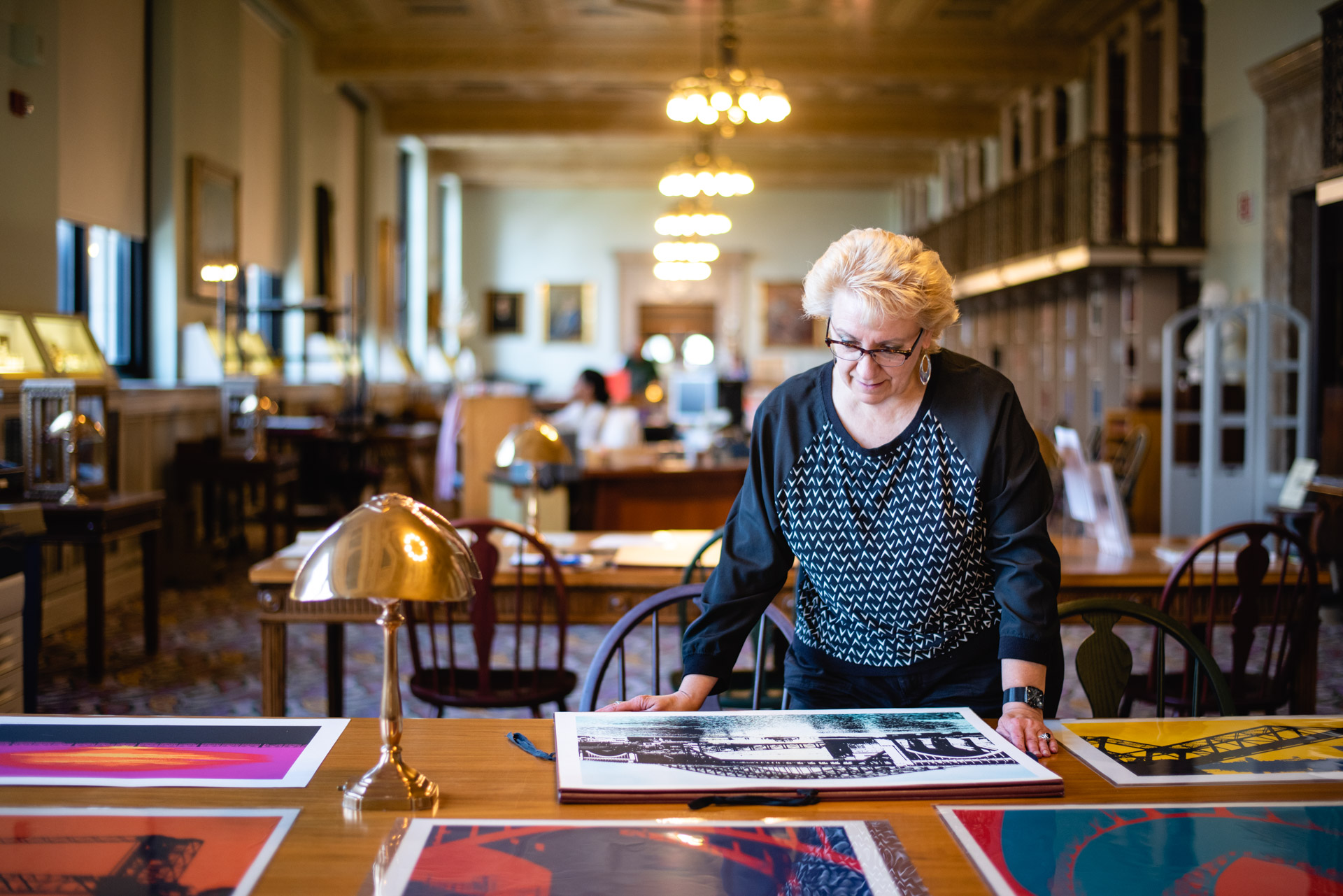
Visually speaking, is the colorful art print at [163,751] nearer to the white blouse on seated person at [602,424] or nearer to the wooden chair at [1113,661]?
the wooden chair at [1113,661]

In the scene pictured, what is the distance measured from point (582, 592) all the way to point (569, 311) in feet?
57.7

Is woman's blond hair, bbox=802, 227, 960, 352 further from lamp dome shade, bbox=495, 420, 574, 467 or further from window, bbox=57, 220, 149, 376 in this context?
window, bbox=57, 220, 149, 376

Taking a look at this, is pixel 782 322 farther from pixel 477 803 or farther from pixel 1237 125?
pixel 477 803

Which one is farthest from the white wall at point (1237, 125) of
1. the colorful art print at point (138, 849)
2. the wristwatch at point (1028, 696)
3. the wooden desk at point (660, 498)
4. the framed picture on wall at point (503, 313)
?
the framed picture on wall at point (503, 313)

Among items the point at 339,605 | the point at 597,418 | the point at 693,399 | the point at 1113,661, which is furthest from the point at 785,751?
the point at 693,399

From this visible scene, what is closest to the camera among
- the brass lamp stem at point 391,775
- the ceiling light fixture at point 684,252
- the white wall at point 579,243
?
the brass lamp stem at point 391,775

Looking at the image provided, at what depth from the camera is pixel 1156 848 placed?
4.20 feet

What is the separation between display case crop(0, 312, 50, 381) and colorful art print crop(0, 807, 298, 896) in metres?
4.95

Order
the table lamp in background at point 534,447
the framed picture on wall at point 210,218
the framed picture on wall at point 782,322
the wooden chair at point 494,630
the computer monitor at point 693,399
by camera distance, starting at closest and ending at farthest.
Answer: the wooden chair at point 494,630
the table lamp in background at point 534,447
the framed picture on wall at point 210,218
the computer monitor at point 693,399
the framed picture on wall at point 782,322

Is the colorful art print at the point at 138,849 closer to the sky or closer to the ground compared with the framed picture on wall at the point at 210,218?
closer to the ground

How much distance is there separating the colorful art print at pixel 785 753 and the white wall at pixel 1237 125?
8.67 metres

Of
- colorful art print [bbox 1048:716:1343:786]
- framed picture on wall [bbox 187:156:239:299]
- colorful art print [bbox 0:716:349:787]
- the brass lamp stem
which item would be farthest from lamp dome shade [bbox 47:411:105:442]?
colorful art print [bbox 1048:716:1343:786]

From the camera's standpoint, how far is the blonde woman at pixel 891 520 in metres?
1.78

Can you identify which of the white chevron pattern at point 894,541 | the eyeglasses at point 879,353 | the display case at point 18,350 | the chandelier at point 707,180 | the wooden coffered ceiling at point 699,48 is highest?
the wooden coffered ceiling at point 699,48
